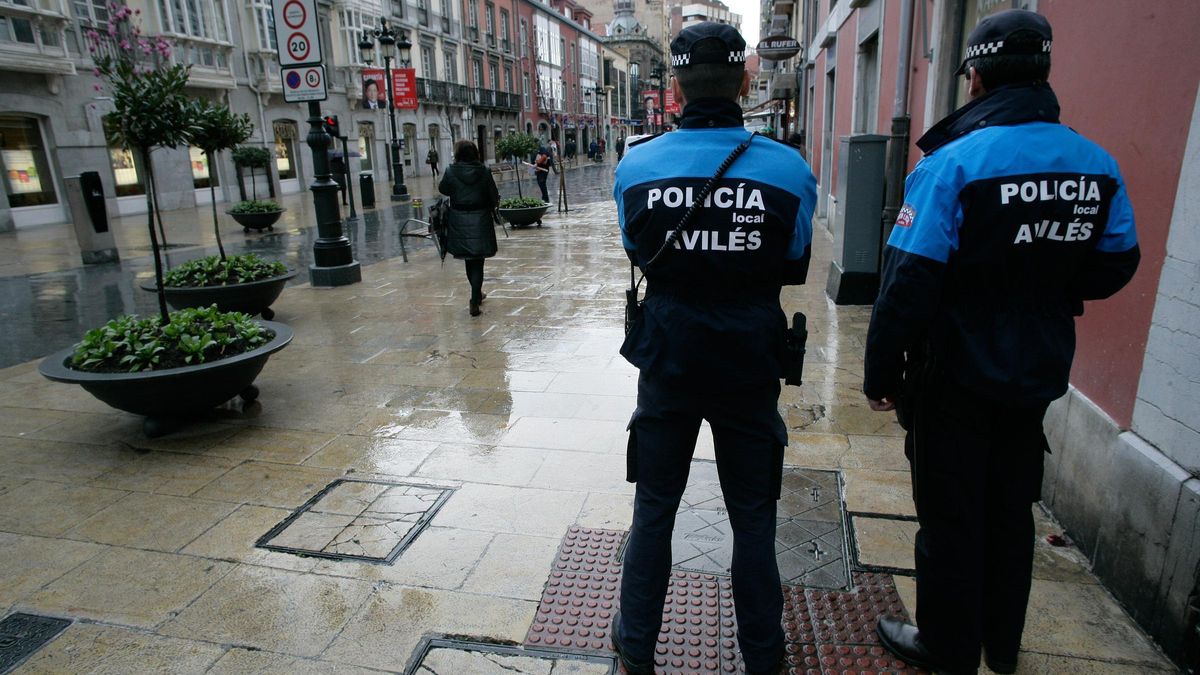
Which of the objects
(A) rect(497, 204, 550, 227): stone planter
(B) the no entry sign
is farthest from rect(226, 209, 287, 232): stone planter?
(B) the no entry sign

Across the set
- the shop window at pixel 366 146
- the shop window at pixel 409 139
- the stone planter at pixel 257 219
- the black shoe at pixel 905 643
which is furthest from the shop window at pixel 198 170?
the black shoe at pixel 905 643

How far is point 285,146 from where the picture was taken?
1095 inches

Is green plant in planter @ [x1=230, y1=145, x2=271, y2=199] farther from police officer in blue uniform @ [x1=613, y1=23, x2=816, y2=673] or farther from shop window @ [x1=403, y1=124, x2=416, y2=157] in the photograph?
police officer in blue uniform @ [x1=613, y1=23, x2=816, y2=673]

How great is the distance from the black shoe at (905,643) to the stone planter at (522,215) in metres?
13.1

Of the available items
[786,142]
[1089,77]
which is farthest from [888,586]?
[1089,77]

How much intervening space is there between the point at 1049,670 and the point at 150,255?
14.7 metres

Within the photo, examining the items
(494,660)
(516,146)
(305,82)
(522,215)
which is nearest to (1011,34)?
(494,660)

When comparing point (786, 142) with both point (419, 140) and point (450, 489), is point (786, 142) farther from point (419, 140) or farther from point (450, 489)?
point (419, 140)

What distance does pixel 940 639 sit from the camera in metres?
2.35

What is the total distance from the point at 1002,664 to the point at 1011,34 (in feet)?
6.56

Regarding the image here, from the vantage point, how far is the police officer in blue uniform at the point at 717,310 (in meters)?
2.09

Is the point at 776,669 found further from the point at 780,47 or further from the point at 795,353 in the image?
the point at 780,47

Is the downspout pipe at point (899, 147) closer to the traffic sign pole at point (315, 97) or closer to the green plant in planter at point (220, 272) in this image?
the green plant in planter at point (220, 272)

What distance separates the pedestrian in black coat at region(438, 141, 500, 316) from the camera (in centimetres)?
721
